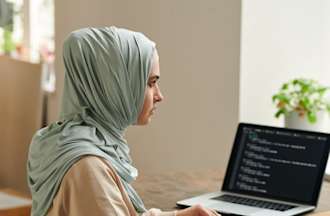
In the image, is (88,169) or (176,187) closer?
(88,169)

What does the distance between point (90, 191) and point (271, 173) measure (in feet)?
2.68

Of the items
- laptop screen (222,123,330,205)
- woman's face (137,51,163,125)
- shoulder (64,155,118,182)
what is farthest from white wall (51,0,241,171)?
shoulder (64,155,118,182)

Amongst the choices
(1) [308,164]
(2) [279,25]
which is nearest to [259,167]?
(1) [308,164]

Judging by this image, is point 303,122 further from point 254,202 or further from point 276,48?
point 254,202

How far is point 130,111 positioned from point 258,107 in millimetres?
1474

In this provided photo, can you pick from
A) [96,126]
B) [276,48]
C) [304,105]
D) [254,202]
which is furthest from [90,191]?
[276,48]

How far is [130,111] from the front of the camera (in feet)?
6.00

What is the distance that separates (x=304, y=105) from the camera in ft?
10.1

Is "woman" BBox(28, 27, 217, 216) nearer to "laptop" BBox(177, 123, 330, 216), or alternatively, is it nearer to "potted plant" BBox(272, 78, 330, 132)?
"laptop" BBox(177, 123, 330, 216)

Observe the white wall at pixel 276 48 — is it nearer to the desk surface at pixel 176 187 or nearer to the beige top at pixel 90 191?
the desk surface at pixel 176 187

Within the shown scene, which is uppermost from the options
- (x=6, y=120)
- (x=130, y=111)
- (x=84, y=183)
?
(x=130, y=111)

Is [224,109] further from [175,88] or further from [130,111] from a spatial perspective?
[130,111]

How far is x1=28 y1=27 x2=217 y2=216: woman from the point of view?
1.72 meters

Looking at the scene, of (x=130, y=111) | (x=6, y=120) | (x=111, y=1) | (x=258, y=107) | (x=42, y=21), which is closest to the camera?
(x=130, y=111)
